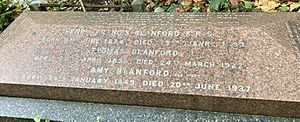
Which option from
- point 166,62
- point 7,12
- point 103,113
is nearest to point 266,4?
point 166,62

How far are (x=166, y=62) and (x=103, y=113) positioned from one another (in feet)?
1.98

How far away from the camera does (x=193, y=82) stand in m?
2.16

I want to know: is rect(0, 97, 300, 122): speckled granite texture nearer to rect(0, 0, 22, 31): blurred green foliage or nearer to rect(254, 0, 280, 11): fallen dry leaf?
rect(254, 0, 280, 11): fallen dry leaf

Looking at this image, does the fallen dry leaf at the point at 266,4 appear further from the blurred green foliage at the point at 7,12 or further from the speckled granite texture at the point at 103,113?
the blurred green foliage at the point at 7,12

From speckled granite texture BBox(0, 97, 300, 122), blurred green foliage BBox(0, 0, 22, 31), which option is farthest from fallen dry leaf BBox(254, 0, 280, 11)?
blurred green foliage BBox(0, 0, 22, 31)

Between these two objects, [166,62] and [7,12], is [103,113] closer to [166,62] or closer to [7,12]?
[166,62]

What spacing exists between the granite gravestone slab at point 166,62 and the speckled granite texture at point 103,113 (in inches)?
1.8

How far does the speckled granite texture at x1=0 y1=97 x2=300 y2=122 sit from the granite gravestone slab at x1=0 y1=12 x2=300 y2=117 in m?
0.05

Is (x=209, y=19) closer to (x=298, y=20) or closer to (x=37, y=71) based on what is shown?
(x=298, y=20)

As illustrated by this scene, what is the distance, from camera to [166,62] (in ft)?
7.54

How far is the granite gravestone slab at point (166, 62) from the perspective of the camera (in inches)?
82.5

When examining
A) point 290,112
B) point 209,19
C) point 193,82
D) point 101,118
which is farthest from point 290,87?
point 101,118

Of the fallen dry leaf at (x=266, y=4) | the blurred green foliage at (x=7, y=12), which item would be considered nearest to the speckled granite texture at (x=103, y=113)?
the fallen dry leaf at (x=266, y=4)

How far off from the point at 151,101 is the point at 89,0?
8.42ft
